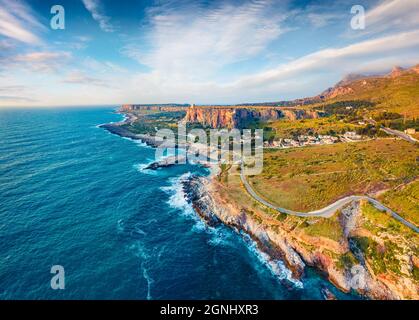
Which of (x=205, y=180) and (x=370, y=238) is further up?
(x=205, y=180)

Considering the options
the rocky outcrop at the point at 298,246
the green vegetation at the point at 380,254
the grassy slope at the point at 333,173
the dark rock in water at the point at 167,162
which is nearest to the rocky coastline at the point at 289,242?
the rocky outcrop at the point at 298,246

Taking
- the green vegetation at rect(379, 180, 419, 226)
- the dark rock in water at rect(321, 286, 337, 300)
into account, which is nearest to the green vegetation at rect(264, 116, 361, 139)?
the green vegetation at rect(379, 180, 419, 226)

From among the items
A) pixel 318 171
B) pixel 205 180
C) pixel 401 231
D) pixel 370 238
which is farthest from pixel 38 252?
pixel 318 171

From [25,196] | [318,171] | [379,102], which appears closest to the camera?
[25,196]

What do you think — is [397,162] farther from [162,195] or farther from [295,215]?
[162,195]

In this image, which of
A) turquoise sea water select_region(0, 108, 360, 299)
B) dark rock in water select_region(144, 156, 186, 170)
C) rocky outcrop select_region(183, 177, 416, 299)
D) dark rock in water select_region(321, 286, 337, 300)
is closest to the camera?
dark rock in water select_region(321, 286, 337, 300)

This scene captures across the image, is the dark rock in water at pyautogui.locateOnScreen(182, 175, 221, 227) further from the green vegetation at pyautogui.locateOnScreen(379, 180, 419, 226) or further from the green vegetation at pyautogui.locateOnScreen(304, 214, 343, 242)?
the green vegetation at pyautogui.locateOnScreen(379, 180, 419, 226)

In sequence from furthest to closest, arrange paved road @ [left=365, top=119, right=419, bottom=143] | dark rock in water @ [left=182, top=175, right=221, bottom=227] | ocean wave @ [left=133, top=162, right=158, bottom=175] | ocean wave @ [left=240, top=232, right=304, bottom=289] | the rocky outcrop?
paved road @ [left=365, top=119, right=419, bottom=143]
ocean wave @ [left=133, top=162, right=158, bottom=175]
dark rock in water @ [left=182, top=175, right=221, bottom=227]
ocean wave @ [left=240, top=232, right=304, bottom=289]
the rocky outcrop
